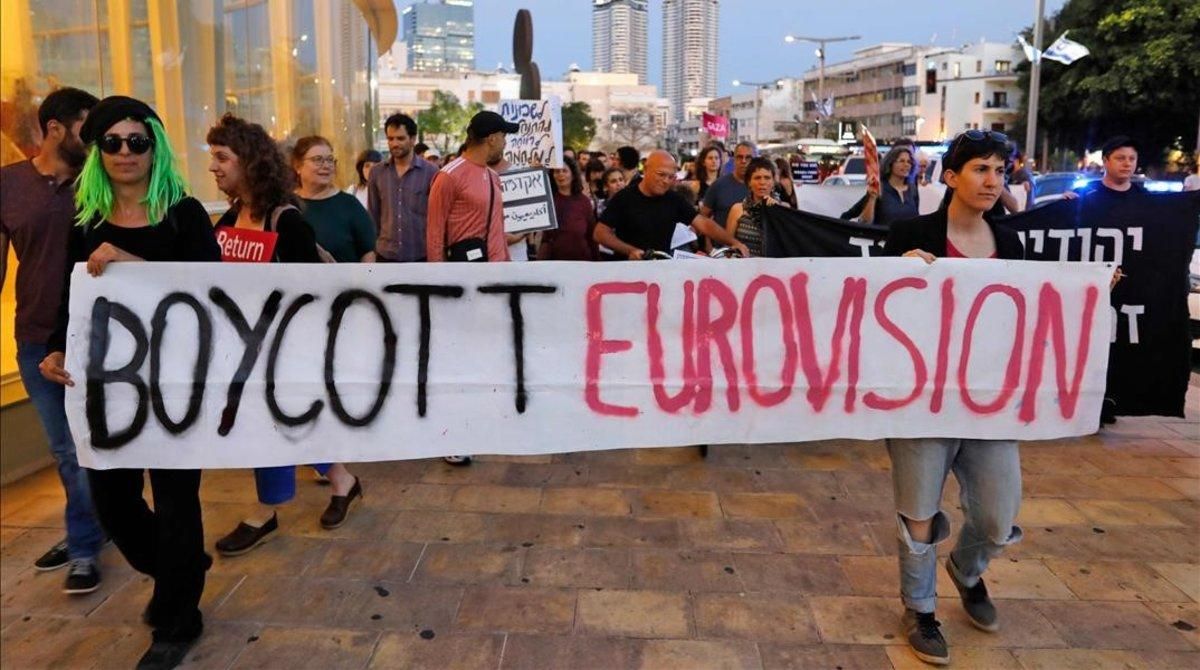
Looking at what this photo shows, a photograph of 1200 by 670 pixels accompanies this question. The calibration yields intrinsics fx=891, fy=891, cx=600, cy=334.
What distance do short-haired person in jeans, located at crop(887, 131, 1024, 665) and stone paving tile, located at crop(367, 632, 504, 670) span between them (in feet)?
4.76

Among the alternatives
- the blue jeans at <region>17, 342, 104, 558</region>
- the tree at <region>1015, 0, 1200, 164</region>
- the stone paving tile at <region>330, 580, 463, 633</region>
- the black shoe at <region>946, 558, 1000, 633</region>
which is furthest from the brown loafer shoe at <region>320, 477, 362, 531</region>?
the tree at <region>1015, 0, 1200, 164</region>

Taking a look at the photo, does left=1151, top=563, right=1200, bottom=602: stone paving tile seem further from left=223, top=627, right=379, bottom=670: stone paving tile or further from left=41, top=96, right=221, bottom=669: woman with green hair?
left=41, top=96, right=221, bottom=669: woman with green hair

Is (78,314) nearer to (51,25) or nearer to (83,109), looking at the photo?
(83,109)

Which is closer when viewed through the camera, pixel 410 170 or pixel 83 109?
pixel 83 109

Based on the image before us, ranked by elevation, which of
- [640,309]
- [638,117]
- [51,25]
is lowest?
[640,309]

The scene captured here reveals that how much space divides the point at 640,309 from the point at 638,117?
126913 mm

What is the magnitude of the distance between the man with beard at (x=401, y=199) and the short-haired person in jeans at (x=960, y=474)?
135 inches

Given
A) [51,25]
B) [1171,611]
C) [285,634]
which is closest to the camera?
[285,634]

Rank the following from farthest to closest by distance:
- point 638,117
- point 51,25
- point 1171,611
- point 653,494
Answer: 1. point 638,117
2. point 51,25
3. point 653,494
4. point 1171,611

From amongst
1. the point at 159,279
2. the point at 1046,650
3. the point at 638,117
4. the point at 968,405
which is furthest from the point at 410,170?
the point at 638,117

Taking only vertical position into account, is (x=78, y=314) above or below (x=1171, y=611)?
above

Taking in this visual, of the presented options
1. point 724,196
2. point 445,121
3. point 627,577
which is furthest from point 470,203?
point 445,121

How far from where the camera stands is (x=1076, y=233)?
4.93m

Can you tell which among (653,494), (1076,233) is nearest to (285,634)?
(653,494)
